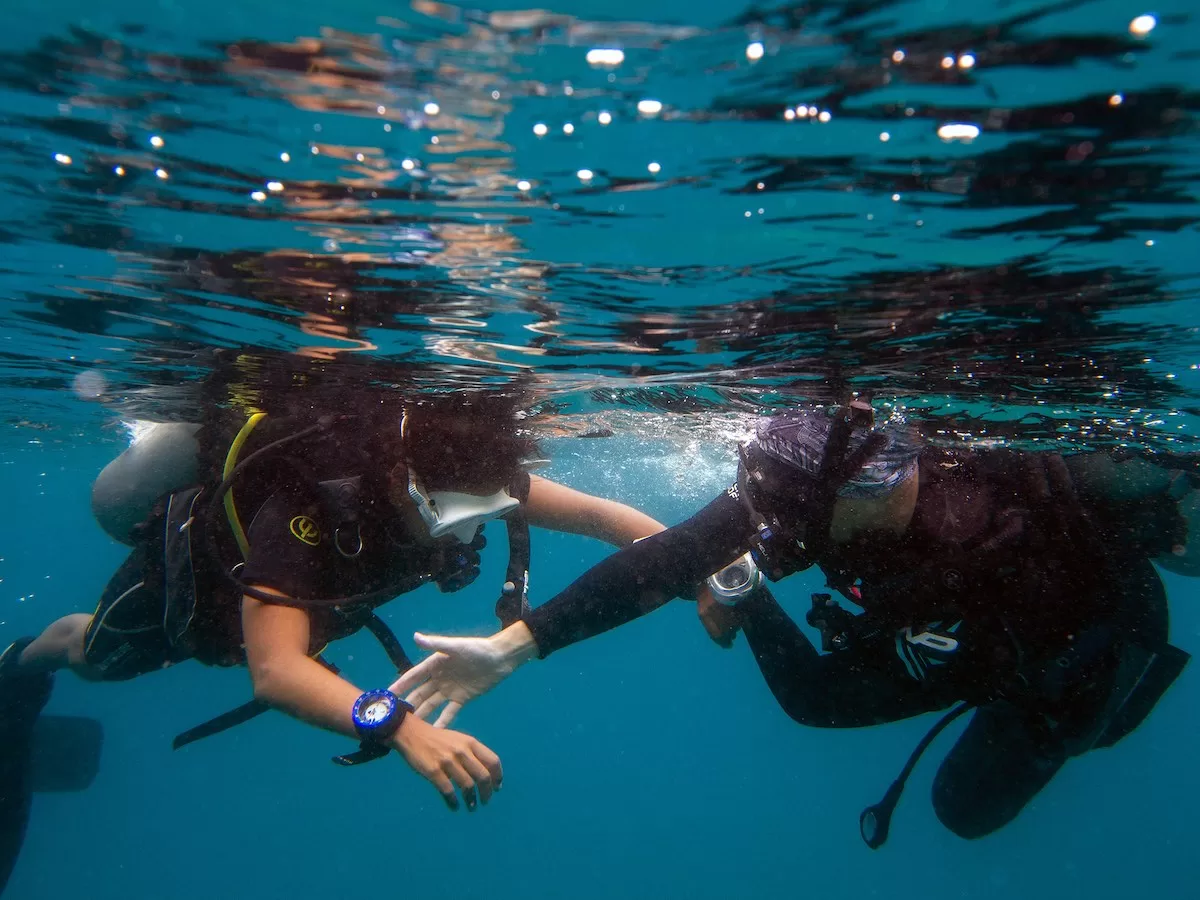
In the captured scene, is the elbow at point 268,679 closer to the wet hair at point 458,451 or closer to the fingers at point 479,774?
the fingers at point 479,774

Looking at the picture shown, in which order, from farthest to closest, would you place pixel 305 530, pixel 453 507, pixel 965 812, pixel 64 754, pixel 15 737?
pixel 64 754
pixel 15 737
pixel 965 812
pixel 453 507
pixel 305 530

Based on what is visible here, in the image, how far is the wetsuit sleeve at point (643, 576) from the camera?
4617mm

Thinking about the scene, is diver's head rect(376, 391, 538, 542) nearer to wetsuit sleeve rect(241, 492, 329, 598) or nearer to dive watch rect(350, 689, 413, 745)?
wetsuit sleeve rect(241, 492, 329, 598)

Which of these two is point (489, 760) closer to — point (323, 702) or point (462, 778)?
point (462, 778)

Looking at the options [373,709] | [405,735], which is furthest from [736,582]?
[373,709]

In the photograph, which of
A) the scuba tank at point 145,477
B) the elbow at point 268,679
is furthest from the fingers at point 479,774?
the scuba tank at point 145,477

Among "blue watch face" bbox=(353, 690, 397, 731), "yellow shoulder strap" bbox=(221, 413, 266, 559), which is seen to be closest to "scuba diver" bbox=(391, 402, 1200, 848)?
"blue watch face" bbox=(353, 690, 397, 731)

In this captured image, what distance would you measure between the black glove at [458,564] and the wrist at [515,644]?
58.0 inches

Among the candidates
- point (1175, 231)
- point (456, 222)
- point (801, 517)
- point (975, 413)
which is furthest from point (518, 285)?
point (975, 413)

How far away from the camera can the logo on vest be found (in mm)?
4781

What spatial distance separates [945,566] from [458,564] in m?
3.82

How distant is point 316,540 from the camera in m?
4.93

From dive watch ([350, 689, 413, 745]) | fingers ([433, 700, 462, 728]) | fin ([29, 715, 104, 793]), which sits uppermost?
dive watch ([350, 689, 413, 745])

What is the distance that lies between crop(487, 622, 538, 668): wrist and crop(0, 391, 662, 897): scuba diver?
669mm
